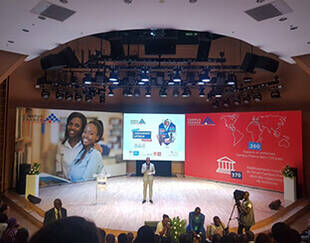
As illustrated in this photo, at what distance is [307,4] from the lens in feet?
12.1

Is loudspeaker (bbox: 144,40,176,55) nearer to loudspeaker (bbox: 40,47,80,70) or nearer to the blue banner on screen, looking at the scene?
loudspeaker (bbox: 40,47,80,70)

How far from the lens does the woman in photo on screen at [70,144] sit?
9.91 m

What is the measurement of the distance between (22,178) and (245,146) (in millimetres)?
8678

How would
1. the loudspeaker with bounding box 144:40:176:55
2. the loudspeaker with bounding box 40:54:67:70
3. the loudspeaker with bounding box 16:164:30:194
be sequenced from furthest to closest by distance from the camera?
the loudspeaker with bounding box 16:164:30:194, the loudspeaker with bounding box 144:40:176:55, the loudspeaker with bounding box 40:54:67:70

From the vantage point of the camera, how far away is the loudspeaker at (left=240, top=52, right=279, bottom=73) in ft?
20.3

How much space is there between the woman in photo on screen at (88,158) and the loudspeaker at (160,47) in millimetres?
5361

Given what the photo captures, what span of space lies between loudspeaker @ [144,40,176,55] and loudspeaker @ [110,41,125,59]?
36.8 inches

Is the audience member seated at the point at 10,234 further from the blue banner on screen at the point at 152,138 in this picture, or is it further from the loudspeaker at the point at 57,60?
the blue banner on screen at the point at 152,138

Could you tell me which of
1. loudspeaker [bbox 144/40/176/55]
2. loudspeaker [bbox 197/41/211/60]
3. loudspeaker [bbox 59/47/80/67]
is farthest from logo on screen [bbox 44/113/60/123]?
loudspeaker [bbox 197/41/211/60]

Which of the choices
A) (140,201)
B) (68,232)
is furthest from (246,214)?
(68,232)

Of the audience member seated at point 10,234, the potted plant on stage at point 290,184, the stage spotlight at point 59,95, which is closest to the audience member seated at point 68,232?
the audience member seated at point 10,234

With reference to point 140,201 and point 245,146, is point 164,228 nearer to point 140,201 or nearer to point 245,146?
point 140,201

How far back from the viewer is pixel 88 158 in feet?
34.9

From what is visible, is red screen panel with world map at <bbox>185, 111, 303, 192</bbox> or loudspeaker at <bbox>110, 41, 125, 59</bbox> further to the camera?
red screen panel with world map at <bbox>185, 111, 303, 192</bbox>
